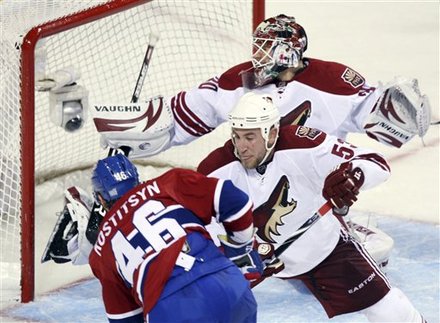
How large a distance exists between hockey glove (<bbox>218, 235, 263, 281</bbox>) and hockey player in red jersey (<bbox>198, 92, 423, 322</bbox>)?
239mm

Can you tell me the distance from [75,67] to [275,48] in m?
0.80

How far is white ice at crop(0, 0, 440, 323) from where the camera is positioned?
4.59 meters

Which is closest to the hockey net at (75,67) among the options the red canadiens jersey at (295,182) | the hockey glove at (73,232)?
the hockey glove at (73,232)

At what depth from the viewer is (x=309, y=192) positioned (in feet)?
13.2

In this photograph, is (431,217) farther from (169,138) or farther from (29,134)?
(29,134)

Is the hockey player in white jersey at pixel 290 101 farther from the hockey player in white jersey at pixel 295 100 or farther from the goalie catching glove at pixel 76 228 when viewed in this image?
the goalie catching glove at pixel 76 228

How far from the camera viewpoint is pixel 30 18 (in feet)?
15.3

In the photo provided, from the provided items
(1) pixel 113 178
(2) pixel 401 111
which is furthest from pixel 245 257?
(2) pixel 401 111

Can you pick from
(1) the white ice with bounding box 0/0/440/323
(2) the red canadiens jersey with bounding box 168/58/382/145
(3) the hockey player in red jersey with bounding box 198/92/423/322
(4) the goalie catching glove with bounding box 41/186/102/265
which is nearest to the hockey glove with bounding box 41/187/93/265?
(4) the goalie catching glove with bounding box 41/186/102/265

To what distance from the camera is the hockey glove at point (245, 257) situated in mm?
3684

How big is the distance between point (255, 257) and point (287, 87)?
803 mm

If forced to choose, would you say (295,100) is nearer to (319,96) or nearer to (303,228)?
(319,96)

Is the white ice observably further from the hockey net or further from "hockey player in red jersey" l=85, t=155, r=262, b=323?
"hockey player in red jersey" l=85, t=155, r=262, b=323

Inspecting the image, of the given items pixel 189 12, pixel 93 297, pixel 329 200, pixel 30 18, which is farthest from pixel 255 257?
pixel 189 12
